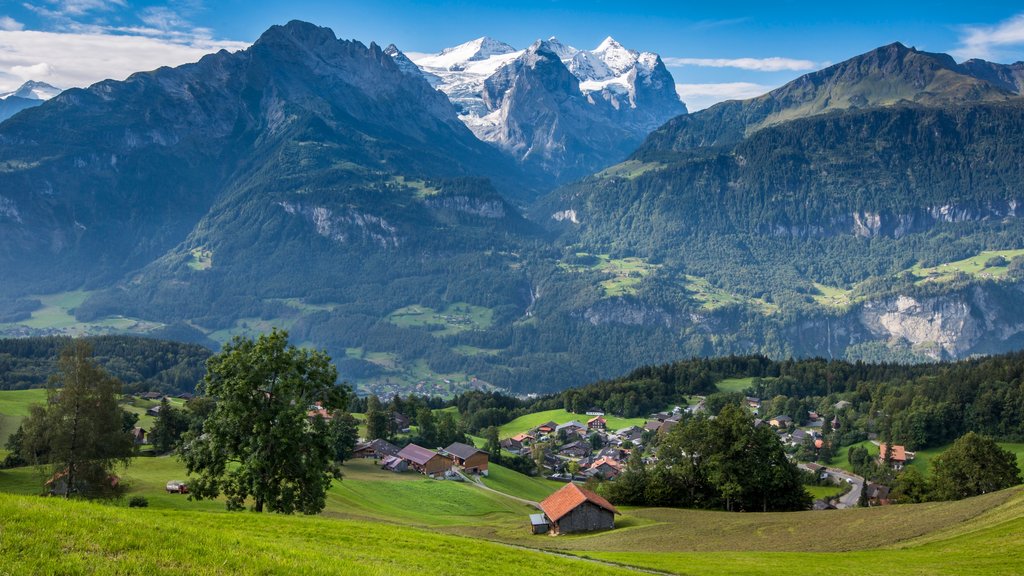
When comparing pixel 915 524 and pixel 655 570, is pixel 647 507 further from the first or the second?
pixel 655 570

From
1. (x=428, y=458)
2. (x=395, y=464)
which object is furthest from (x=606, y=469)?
(x=395, y=464)

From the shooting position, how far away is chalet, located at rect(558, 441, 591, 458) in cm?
15212

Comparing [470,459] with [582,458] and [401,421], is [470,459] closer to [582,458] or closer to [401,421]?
[401,421]

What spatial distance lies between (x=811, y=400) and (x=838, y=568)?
157596 mm

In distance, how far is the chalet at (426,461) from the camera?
342ft

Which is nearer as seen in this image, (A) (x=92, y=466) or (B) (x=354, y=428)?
(A) (x=92, y=466)

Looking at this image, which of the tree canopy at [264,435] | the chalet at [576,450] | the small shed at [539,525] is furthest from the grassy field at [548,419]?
the tree canopy at [264,435]

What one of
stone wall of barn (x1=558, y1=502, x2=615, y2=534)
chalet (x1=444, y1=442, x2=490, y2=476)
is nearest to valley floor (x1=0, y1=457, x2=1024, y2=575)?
stone wall of barn (x1=558, y1=502, x2=615, y2=534)

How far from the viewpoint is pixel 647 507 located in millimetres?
72938

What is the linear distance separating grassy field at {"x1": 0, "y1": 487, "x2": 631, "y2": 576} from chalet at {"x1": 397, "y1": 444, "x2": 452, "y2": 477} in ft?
255

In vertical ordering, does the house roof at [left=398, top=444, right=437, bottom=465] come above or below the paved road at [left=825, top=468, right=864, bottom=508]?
above

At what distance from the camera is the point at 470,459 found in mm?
110312

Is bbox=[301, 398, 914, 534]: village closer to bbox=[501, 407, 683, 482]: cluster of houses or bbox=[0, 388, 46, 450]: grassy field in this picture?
bbox=[501, 407, 683, 482]: cluster of houses

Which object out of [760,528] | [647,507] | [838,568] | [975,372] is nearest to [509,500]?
[647,507]
